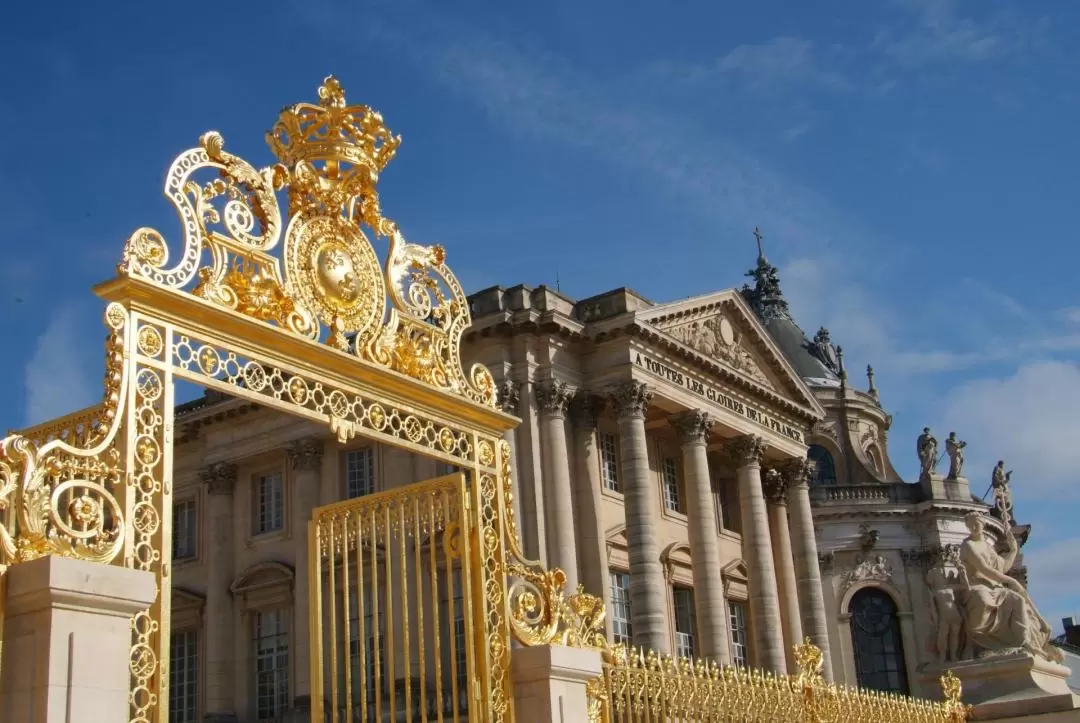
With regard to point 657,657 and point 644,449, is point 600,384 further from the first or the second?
point 657,657

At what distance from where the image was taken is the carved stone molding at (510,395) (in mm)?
28031

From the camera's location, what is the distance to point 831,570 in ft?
140

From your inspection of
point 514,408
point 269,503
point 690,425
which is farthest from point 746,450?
point 269,503

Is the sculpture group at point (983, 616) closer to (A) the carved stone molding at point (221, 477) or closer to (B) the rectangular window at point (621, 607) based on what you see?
(B) the rectangular window at point (621, 607)

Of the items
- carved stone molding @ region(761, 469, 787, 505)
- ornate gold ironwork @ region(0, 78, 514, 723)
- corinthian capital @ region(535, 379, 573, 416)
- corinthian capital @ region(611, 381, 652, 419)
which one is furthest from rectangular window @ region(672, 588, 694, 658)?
ornate gold ironwork @ region(0, 78, 514, 723)

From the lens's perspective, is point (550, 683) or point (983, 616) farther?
point (983, 616)

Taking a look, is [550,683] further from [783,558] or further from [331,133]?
[783,558]

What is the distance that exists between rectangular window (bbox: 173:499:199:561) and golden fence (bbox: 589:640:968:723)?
22236 mm

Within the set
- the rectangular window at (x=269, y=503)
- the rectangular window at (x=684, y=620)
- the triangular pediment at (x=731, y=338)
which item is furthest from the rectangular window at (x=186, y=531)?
the triangular pediment at (x=731, y=338)

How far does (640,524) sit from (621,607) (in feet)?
7.53

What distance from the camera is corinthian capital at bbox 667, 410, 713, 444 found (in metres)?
30.6

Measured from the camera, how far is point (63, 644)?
20.4 feet

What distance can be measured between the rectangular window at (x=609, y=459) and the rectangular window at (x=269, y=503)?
6972mm

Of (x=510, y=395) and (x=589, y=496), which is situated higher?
(x=510, y=395)
